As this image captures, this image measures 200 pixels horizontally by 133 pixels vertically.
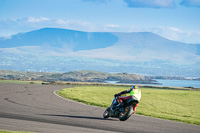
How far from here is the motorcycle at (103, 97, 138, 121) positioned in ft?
57.4

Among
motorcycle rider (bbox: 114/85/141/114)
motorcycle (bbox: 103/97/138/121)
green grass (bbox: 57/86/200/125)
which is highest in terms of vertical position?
motorcycle rider (bbox: 114/85/141/114)

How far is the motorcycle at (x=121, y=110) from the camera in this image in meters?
17.5

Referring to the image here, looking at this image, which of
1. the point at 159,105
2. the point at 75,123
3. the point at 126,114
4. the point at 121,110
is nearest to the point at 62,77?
the point at 159,105

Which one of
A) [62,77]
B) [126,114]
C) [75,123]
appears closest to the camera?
[75,123]

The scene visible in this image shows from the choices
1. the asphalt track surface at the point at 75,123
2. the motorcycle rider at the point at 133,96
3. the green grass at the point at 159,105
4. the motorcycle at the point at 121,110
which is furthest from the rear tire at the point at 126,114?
the green grass at the point at 159,105

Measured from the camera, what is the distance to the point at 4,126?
48.6ft

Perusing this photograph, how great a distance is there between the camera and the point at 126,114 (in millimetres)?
17484

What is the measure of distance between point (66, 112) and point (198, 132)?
7.40 m

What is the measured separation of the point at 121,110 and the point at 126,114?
0.48 m

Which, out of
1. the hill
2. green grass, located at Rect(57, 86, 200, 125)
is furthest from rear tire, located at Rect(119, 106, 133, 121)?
the hill

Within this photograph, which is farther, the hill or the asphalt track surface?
the hill

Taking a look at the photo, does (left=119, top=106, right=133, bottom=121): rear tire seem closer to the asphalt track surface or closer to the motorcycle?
the motorcycle

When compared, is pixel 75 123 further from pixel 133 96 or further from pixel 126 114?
pixel 133 96

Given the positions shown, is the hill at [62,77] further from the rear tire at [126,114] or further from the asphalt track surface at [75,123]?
the rear tire at [126,114]
